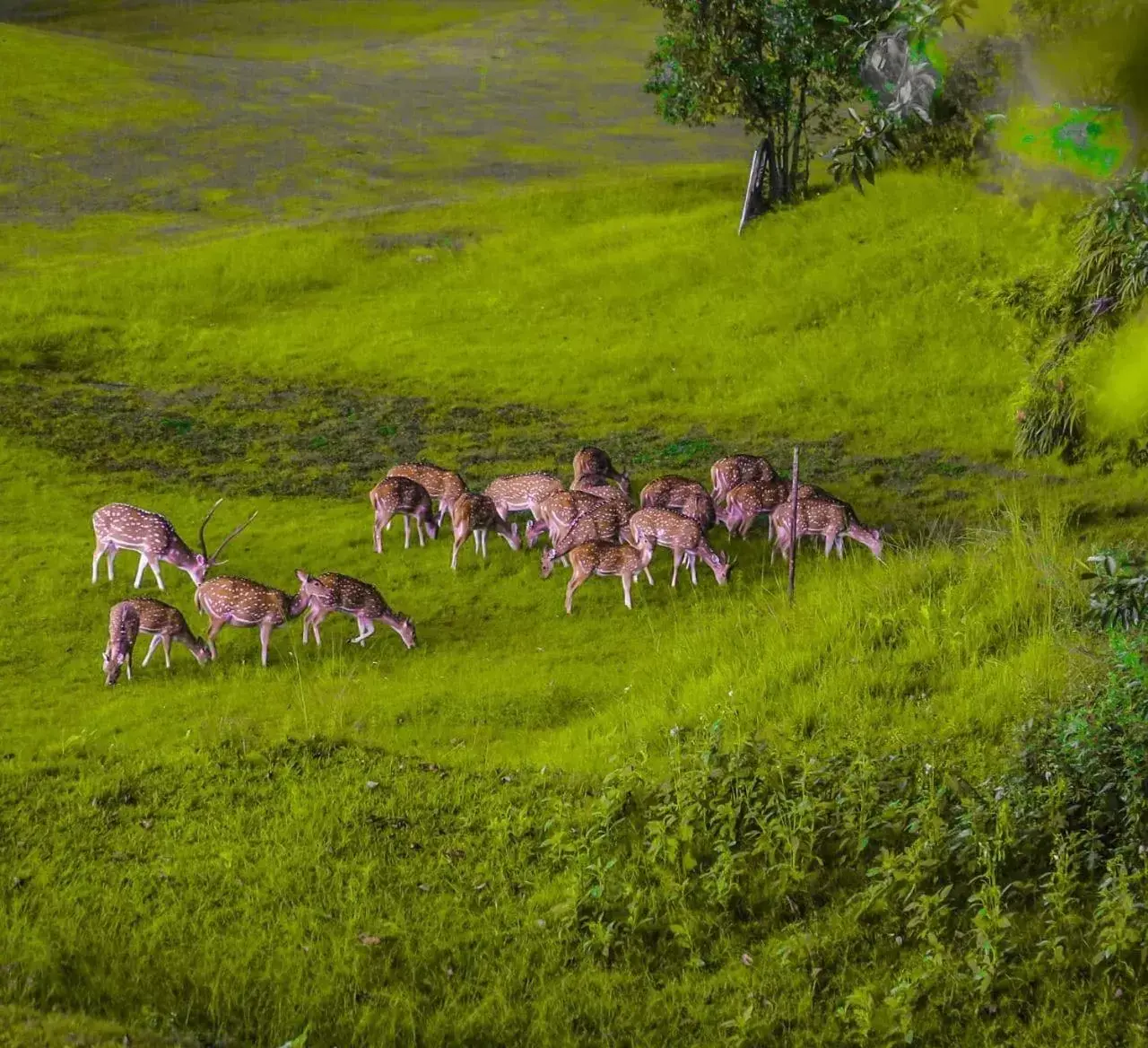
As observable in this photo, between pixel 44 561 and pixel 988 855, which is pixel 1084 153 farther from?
pixel 44 561

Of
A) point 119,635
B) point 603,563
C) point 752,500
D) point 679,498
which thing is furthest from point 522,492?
point 119,635

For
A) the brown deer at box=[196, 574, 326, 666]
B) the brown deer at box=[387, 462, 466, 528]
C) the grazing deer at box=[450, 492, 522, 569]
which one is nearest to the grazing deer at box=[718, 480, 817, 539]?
the grazing deer at box=[450, 492, 522, 569]

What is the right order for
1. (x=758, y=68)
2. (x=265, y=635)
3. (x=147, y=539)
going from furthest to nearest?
1. (x=758, y=68)
2. (x=147, y=539)
3. (x=265, y=635)

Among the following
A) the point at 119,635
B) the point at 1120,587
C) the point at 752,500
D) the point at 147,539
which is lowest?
the point at 119,635

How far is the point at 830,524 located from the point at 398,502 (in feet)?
20.2

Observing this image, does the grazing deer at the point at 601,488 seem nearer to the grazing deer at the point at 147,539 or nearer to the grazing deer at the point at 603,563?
the grazing deer at the point at 603,563

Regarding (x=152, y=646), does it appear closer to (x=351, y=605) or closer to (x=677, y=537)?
(x=351, y=605)

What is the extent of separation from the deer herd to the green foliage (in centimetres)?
841

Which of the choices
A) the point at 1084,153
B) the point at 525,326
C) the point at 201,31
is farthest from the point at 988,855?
the point at 201,31

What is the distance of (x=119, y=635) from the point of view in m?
14.0

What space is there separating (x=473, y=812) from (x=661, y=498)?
29.0 ft

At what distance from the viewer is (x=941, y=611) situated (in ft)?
40.8

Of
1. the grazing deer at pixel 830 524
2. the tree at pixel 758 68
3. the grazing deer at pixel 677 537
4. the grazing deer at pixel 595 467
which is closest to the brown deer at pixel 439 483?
the grazing deer at pixel 595 467

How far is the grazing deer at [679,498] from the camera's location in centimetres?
1812
